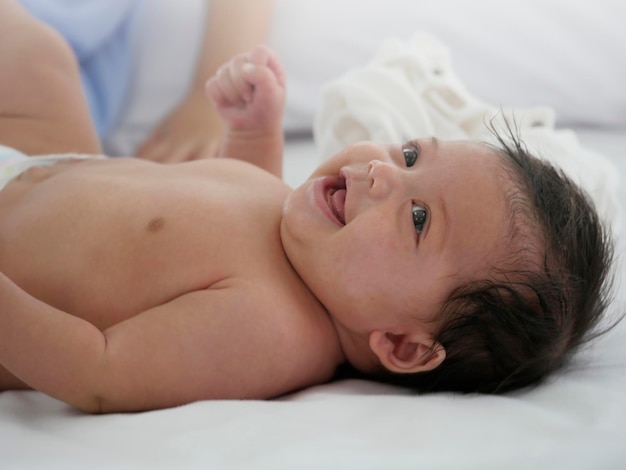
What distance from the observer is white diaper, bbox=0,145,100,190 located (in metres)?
1.08

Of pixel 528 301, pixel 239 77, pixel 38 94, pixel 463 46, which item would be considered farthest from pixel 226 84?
pixel 463 46

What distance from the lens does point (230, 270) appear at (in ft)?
3.03

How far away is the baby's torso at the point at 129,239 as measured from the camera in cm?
92

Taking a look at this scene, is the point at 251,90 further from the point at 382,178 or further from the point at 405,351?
the point at 405,351

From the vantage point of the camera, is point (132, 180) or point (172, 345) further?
point (132, 180)

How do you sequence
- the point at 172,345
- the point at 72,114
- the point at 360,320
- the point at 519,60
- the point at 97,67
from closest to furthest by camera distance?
the point at 172,345 < the point at 360,320 < the point at 72,114 < the point at 97,67 < the point at 519,60

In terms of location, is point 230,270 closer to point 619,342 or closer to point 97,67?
point 619,342

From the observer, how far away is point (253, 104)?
1.26 meters

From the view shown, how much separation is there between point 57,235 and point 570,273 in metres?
0.58

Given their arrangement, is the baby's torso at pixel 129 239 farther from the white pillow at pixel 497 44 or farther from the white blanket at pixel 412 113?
the white pillow at pixel 497 44

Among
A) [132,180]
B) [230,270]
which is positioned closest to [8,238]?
[132,180]

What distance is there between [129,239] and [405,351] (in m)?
0.34

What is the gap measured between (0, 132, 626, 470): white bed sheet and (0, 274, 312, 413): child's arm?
37 millimetres

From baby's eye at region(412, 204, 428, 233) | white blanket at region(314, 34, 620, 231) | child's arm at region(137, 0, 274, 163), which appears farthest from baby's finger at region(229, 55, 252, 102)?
baby's eye at region(412, 204, 428, 233)
